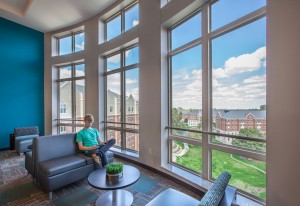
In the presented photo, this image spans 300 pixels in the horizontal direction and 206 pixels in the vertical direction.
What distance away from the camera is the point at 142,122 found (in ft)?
12.1

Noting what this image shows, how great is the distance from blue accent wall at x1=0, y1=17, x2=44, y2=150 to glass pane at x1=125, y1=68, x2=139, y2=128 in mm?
4028

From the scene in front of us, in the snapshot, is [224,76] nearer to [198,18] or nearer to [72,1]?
[198,18]

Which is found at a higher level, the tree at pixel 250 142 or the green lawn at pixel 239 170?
the tree at pixel 250 142

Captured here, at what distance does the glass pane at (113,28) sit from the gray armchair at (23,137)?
3.94 m

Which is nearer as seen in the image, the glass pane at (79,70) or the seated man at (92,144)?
the seated man at (92,144)

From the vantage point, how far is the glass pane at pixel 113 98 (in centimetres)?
470

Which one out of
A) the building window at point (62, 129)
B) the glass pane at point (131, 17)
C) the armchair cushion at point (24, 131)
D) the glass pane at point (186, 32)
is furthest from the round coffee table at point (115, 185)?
the building window at point (62, 129)

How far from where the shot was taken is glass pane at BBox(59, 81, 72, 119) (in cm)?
610

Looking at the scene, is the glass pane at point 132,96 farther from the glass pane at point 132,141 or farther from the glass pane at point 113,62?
the glass pane at point 113,62

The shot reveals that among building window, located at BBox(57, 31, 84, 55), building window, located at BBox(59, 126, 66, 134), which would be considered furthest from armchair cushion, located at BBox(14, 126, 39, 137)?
building window, located at BBox(57, 31, 84, 55)

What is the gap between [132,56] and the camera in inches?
169

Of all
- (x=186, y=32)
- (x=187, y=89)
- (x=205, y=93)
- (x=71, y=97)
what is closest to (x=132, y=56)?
(x=186, y=32)

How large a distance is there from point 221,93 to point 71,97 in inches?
218

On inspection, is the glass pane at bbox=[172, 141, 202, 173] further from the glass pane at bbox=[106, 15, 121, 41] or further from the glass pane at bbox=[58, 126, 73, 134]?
the glass pane at bbox=[58, 126, 73, 134]
